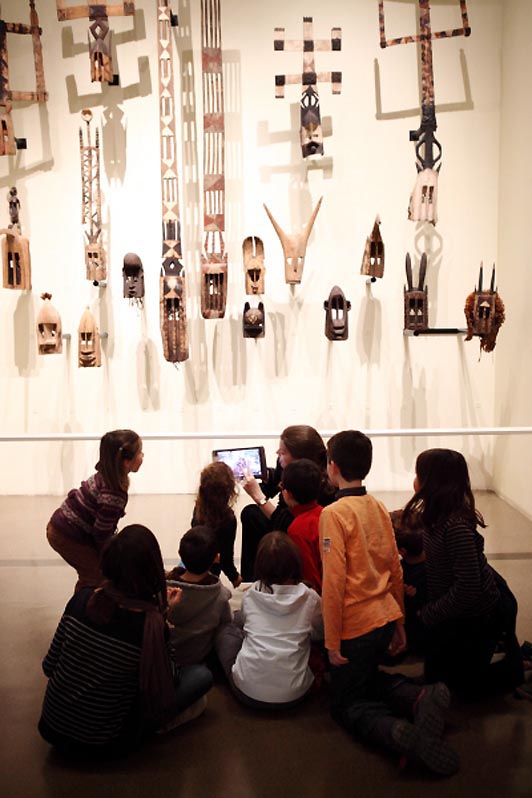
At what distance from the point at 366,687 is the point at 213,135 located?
4254 millimetres

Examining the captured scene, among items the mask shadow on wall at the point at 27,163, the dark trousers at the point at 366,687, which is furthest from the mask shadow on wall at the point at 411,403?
the dark trousers at the point at 366,687

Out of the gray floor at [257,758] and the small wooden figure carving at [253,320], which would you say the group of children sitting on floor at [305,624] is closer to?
the gray floor at [257,758]

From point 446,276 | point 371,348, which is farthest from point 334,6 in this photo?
point 371,348

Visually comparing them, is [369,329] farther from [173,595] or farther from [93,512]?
[173,595]

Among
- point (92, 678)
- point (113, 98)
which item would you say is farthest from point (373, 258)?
point (92, 678)

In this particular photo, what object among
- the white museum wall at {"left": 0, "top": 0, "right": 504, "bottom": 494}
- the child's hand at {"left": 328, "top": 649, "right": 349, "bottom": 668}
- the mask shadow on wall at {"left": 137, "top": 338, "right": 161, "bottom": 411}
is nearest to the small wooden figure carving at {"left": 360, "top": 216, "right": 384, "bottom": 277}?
the white museum wall at {"left": 0, "top": 0, "right": 504, "bottom": 494}

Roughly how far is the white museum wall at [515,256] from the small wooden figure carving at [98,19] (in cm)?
289

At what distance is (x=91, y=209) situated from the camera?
5438mm

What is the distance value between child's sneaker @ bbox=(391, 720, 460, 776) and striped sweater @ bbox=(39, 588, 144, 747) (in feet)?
3.02

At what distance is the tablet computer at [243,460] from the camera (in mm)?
3996

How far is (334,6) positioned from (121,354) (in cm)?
330

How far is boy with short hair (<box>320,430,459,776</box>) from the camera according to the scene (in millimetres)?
2678

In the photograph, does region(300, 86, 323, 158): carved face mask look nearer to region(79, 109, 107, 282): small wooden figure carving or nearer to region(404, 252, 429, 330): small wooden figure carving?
region(404, 252, 429, 330): small wooden figure carving

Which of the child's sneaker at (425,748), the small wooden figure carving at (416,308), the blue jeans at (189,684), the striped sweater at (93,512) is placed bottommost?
the child's sneaker at (425,748)
